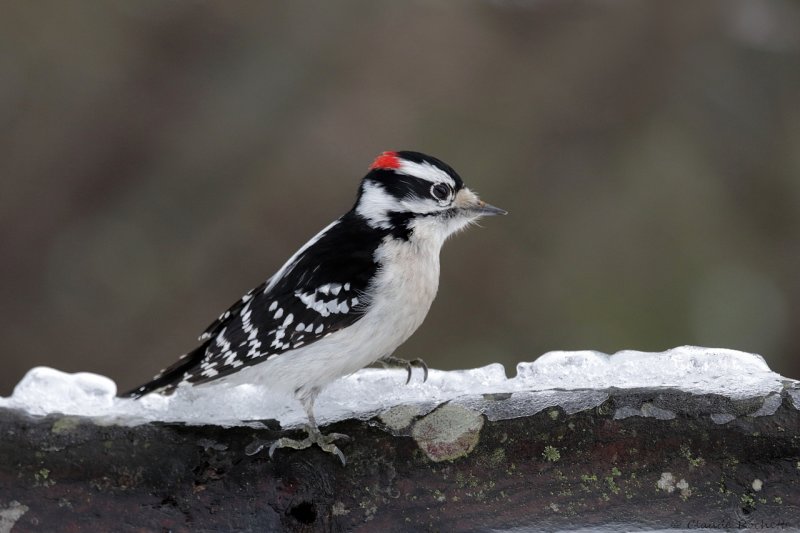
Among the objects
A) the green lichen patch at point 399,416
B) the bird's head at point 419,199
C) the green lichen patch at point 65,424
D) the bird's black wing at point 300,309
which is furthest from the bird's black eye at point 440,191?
the green lichen patch at point 65,424

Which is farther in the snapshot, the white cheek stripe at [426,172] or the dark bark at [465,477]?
the white cheek stripe at [426,172]

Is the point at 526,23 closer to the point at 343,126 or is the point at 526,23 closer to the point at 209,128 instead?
the point at 343,126

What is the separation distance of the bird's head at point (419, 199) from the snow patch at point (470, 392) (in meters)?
0.51

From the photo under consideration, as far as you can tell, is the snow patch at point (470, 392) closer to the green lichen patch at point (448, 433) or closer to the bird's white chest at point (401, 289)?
the green lichen patch at point (448, 433)

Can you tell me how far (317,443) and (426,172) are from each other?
1046 mm

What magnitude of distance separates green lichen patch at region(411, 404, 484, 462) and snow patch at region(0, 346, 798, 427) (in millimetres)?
40

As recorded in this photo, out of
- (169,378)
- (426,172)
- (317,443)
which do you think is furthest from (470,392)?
(169,378)

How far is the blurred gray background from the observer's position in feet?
20.5

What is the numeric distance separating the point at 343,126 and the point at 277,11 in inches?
33.6

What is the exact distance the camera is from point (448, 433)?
9.07ft

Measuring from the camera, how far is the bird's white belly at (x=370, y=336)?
3.24 meters

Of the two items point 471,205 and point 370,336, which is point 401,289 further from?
point 471,205

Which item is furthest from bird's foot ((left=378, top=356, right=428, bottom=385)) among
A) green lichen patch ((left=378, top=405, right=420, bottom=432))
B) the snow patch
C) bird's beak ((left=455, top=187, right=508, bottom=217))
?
bird's beak ((left=455, top=187, right=508, bottom=217))

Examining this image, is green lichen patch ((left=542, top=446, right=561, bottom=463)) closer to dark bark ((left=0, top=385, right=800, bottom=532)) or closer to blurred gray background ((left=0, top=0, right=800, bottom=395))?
dark bark ((left=0, top=385, right=800, bottom=532))
